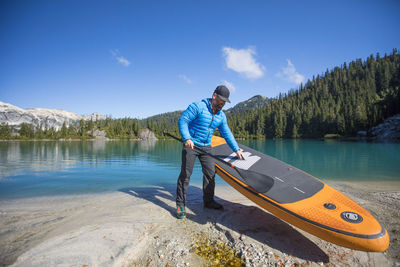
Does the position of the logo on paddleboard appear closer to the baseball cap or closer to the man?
the man

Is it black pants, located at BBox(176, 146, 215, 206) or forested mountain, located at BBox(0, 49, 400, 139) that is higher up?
forested mountain, located at BBox(0, 49, 400, 139)

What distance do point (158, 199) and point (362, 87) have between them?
149202 mm

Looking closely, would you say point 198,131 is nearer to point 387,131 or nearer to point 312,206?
point 312,206

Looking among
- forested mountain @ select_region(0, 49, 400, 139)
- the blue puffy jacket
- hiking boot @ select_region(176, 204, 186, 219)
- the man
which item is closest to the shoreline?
hiking boot @ select_region(176, 204, 186, 219)

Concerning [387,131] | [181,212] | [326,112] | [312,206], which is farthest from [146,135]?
[312,206]

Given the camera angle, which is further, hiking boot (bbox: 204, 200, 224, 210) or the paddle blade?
hiking boot (bbox: 204, 200, 224, 210)

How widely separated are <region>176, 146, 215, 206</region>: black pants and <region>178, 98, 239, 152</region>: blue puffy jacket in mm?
289

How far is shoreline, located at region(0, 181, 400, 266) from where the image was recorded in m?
2.80

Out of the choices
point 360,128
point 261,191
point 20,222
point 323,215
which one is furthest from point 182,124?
point 360,128

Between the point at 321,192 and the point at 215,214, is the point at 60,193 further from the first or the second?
the point at 321,192

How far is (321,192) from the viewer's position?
12.3 feet

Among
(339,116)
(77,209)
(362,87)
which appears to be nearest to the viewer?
(77,209)

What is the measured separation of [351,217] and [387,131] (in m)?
83.1

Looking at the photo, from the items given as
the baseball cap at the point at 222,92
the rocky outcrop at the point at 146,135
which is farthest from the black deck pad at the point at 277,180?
the rocky outcrop at the point at 146,135
